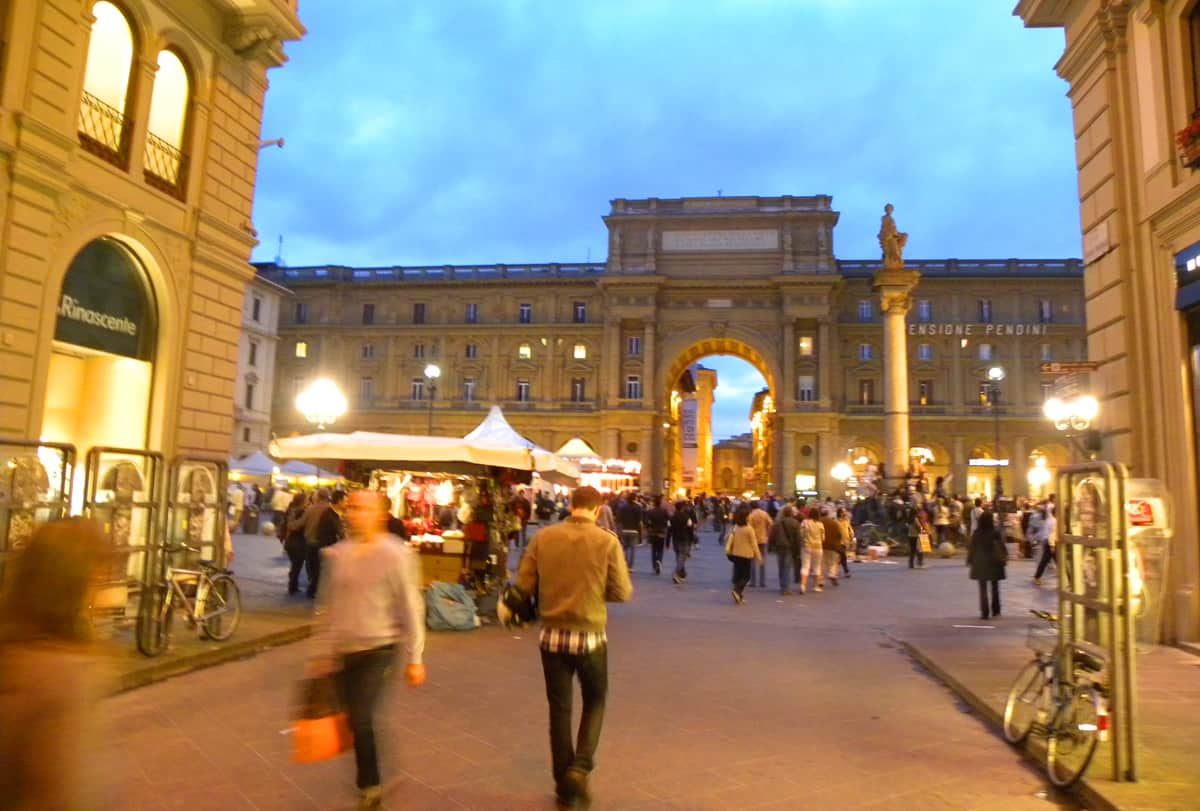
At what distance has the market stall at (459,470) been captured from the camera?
11.6 metres

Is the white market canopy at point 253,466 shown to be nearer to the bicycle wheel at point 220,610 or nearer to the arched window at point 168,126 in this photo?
the arched window at point 168,126

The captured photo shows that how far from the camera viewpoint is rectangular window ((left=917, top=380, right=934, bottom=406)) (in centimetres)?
5719

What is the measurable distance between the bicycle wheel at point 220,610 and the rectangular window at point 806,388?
4948 cm

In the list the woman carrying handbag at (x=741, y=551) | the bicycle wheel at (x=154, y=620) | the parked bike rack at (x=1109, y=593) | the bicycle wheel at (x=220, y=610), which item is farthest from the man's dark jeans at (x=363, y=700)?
the woman carrying handbag at (x=741, y=551)

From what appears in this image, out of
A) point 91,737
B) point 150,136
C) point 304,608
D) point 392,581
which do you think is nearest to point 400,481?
point 304,608

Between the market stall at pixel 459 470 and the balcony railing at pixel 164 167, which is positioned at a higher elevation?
the balcony railing at pixel 164 167

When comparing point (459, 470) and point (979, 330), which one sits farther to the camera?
point (979, 330)

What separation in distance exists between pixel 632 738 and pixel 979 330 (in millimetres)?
57808

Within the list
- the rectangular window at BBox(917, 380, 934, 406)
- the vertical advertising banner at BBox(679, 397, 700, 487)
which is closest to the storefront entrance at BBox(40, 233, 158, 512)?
the rectangular window at BBox(917, 380, 934, 406)

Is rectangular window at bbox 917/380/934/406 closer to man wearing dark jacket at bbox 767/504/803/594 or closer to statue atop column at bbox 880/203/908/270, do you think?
statue atop column at bbox 880/203/908/270

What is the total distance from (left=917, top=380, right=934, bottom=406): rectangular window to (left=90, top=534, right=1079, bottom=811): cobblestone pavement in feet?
167

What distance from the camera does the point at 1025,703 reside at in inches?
234

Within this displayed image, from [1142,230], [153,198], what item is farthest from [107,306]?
[1142,230]

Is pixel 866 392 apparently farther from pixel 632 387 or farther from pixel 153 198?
pixel 153 198
